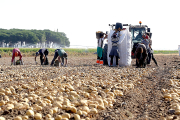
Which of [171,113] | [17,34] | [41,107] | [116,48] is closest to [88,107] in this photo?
[41,107]

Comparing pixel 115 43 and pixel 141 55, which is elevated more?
pixel 115 43

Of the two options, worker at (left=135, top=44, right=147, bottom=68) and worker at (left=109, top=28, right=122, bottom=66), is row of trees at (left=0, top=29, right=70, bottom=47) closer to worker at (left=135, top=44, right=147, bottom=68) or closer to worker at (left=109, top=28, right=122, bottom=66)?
worker at (left=109, top=28, right=122, bottom=66)

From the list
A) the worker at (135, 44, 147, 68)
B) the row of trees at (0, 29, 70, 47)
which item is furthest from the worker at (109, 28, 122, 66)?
the row of trees at (0, 29, 70, 47)

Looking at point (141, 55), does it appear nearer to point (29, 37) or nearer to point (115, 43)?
point (115, 43)

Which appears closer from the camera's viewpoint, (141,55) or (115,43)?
(141,55)

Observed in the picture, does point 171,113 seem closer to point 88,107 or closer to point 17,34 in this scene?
point 88,107

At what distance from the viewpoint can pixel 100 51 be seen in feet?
37.1

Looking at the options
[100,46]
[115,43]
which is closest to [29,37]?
[100,46]

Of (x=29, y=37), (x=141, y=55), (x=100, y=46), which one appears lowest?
(x=141, y=55)

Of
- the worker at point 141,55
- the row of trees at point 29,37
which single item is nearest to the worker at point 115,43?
the worker at point 141,55

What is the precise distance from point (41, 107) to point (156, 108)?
6.27 feet

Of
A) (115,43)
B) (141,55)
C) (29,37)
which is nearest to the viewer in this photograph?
(141,55)

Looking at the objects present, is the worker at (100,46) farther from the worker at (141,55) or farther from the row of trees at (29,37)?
the row of trees at (29,37)

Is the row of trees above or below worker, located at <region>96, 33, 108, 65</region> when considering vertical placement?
above
